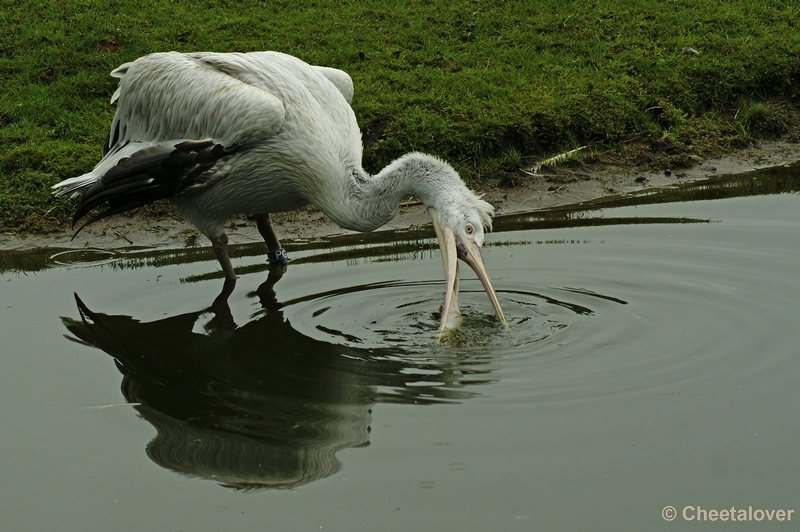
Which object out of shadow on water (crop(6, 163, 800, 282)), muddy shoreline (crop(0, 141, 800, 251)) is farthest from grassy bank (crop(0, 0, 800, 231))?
shadow on water (crop(6, 163, 800, 282))

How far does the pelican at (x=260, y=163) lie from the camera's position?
5688 millimetres

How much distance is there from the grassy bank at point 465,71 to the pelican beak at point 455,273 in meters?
3.15

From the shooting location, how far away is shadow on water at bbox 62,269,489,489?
159 inches

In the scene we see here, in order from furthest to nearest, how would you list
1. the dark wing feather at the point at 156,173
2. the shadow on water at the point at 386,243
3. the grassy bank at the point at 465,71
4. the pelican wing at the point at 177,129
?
the grassy bank at the point at 465,71 < the shadow on water at the point at 386,243 < the dark wing feather at the point at 156,173 < the pelican wing at the point at 177,129

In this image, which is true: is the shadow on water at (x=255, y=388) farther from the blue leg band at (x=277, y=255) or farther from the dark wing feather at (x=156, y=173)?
the blue leg band at (x=277, y=255)

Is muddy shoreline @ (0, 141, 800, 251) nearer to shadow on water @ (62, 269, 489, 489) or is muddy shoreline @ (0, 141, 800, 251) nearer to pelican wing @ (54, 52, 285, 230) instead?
pelican wing @ (54, 52, 285, 230)

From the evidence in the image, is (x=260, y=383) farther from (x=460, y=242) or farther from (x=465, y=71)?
(x=465, y=71)

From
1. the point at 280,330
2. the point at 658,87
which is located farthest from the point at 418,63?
the point at 280,330

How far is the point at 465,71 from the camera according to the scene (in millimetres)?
9703

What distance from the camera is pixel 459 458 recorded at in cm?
382

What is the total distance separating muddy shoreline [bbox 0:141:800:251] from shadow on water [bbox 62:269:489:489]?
194 centimetres

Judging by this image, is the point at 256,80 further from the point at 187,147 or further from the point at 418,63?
the point at 418,63

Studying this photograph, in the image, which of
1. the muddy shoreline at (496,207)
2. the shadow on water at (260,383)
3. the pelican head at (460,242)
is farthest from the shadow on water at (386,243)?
the pelican head at (460,242)

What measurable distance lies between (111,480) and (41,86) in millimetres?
6745
